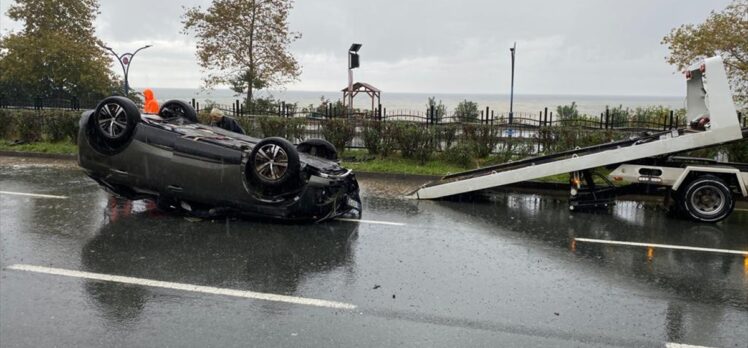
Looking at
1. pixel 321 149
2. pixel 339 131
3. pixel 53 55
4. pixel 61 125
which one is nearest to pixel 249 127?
pixel 339 131

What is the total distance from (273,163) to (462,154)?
6.95 metres

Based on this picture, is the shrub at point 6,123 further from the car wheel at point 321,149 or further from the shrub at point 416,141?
the car wheel at point 321,149

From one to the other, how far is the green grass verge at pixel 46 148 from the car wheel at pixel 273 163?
978 centimetres

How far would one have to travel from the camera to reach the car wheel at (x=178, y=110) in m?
9.56

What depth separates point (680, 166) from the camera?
9297mm

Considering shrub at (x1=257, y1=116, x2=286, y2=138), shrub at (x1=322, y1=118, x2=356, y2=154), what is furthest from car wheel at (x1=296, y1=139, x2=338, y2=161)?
shrub at (x1=257, y1=116, x2=286, y2=138)

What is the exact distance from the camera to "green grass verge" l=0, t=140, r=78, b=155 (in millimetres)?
15652

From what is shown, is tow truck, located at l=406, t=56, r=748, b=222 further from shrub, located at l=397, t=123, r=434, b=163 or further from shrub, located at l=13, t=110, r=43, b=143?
shrub, located at l=13, t=110, r=43, b=143

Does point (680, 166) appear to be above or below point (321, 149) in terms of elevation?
below

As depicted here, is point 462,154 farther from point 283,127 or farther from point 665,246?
point 665,246

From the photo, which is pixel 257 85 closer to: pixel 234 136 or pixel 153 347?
pixel 234 136

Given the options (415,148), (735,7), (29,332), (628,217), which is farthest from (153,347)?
(735,7)

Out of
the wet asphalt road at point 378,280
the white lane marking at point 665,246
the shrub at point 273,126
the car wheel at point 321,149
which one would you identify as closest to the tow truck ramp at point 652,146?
the wet asphalt road at point 378,280

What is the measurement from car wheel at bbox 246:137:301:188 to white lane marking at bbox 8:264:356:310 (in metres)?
2.29
